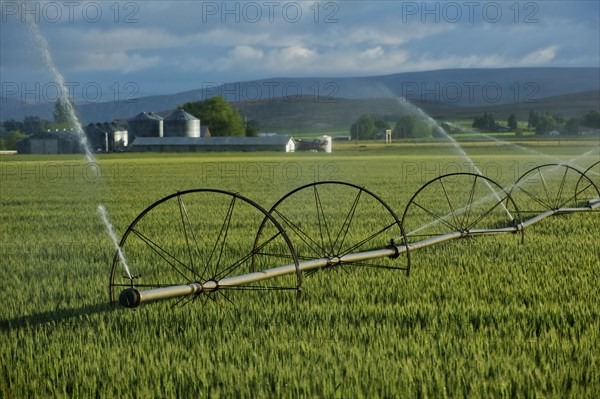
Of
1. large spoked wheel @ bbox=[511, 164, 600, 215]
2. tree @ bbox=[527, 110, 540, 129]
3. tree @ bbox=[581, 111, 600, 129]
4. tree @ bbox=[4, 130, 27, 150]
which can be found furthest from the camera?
tree @ bbox=[4, 130, 27, 150]

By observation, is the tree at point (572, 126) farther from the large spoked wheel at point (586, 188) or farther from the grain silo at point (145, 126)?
the large spoked wheel at point (586, 188)

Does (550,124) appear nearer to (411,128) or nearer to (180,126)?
(411,128)

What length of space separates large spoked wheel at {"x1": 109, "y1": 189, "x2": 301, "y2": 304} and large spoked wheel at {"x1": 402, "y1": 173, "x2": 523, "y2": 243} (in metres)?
1.64

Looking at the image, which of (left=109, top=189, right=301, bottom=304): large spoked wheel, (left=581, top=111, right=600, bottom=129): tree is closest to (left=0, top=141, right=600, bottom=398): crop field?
(left=109, top=189, right=301, bottom=304): large spoked wheel

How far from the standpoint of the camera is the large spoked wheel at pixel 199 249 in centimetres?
590

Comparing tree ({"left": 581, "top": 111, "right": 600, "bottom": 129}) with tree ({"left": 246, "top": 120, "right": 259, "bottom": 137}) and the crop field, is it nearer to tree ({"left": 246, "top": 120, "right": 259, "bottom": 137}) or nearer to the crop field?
tree ({"left": 246, "top": 120, "right": 259, "bottom": 137})

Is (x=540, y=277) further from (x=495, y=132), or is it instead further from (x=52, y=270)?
(x=495, y=132)

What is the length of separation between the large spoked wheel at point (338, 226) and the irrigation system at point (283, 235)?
0.05 feet

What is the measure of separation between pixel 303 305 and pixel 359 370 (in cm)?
168

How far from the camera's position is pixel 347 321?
17.9ft

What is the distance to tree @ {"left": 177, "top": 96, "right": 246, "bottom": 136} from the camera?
114375mm

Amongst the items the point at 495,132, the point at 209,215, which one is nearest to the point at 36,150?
the point at 495,132

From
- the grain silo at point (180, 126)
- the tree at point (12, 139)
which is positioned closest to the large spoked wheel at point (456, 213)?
the grain silo at point (180, 126)

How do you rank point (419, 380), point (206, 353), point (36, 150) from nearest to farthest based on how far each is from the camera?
point (419, 380) < point (206, 353) < point (36, 150)
